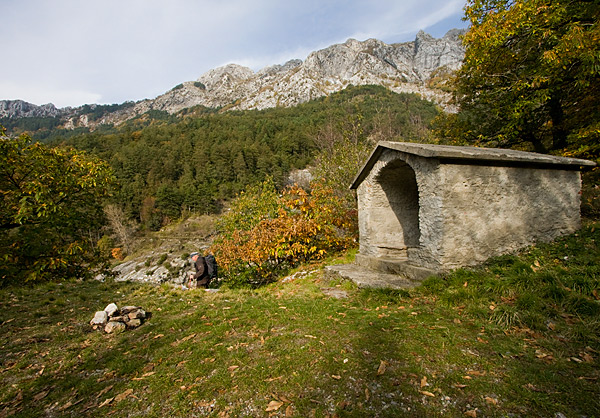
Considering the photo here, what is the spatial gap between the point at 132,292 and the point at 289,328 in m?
6.03

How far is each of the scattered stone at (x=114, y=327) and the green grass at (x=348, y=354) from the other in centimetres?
19

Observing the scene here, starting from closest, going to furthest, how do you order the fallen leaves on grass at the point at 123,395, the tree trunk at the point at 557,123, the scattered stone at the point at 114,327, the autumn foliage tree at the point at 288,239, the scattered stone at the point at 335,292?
the fallen leaves on grass at the point at 123,395 → the scattered stone at the point at 114,327 → the scattered stone at the point at 335,292 → the autumn foliage tree at the point at 288,239 → the tree trunk at the point at 557,123

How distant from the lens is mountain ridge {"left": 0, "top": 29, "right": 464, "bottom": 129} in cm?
11419

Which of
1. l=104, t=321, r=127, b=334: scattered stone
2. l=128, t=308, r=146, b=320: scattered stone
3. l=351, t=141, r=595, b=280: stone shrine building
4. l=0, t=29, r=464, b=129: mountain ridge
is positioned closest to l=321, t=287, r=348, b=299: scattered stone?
l=351, t=141, r=595, b=280: stone shrine building

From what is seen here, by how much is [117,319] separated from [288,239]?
5.60 meters

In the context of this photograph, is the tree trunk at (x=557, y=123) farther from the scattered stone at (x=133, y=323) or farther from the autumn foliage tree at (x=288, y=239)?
the scattered stone at (x=133, y=323)

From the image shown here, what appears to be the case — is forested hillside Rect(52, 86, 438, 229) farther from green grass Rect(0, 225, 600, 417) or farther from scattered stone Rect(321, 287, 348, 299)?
green grass Rect(0, 225, 600, 417)

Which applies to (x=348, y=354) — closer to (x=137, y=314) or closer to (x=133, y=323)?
(x=133, y=323)

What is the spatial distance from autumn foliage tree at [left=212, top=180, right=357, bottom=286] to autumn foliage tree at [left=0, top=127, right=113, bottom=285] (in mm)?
4483

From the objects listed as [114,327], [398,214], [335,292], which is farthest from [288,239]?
[114,327]

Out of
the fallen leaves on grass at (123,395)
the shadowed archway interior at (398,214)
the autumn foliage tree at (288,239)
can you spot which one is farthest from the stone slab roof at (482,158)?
the fallen leaves on grass at (123,395)

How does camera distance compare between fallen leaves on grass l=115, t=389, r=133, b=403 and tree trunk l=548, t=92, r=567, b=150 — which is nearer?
fallen leaves on grass l=115, t=389, r=133, b=403

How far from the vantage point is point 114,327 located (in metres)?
4.81

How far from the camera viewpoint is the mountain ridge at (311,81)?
11419 cm
